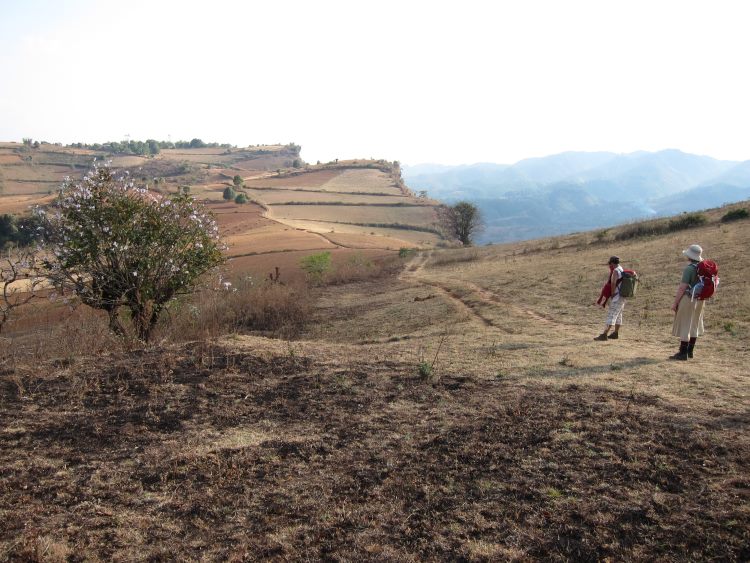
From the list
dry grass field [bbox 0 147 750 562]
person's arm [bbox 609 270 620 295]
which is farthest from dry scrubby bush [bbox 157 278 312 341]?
person's arm [bbox 609 270 620 295]

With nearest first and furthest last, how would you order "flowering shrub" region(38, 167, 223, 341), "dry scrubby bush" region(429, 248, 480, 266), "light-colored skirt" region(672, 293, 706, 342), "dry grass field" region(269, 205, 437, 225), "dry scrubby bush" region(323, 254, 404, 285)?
"light-colored skirt" region(672, 293, 706, 342)
"flowering shrub" region(38, 167, 223, 341)
"dry scrubby bush" region(323, 254, 404, 285)
"dry scrubby bush" region(429, 248, 480, 266)
"dry grass field" region(269, 205, 437, 225)

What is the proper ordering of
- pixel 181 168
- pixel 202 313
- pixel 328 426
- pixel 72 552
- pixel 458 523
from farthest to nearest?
pixel 181 168 < pixel 202 313 < pixel 328 426 < pixel 458 523 < pixel 72 552

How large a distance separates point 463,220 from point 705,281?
4990cm

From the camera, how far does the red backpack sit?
390 inches

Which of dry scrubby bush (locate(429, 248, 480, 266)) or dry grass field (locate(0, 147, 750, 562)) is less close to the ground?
dry scrubby bush (locate(429, 248, 480, 266))

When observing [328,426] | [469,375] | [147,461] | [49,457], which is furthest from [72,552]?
[469,375]

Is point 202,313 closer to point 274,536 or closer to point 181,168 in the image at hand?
point 274,536

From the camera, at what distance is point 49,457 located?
6191 millimetres

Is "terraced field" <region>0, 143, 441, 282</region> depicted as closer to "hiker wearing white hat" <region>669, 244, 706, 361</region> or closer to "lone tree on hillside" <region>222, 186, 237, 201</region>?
"lone tree on hillside" <region>222, 186, 237, 201</region>

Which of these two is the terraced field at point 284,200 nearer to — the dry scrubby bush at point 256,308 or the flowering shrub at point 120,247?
the dry scrubby bush at point 256,308

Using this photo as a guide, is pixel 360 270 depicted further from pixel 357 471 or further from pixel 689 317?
pixel 357 471

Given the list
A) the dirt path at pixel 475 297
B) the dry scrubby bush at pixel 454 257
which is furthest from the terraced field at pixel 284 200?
the dirt path at pixel 475 297

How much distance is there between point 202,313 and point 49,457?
39.9ft

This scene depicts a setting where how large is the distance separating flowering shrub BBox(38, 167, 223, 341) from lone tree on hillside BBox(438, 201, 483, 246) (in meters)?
48.3
